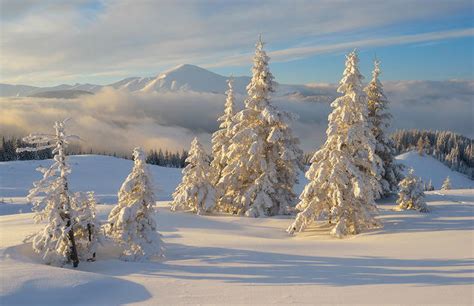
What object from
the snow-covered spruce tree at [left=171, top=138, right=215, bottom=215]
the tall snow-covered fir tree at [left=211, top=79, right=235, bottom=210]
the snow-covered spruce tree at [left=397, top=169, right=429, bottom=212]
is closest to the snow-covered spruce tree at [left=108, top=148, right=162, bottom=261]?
the snow-covered spruce tree at [left=171, top=138, right=215, bottom=215]

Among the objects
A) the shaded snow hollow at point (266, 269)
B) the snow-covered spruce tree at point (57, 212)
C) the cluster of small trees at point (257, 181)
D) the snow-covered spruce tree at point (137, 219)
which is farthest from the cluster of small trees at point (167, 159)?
the snow-covered spruce tree at point (57, 212)

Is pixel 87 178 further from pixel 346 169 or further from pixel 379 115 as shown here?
pixel 346 169

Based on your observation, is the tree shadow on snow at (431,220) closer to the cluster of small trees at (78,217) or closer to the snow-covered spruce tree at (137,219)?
the snow-covered spruce tree at (137,219)

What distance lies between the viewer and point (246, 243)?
2086 cm

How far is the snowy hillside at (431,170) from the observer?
16154 cm

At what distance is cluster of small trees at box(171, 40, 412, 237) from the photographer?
76.6 feet

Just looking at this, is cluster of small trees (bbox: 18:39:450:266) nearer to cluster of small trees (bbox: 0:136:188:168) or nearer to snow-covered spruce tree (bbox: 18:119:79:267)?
A: snow-covered spruce tree (bbox: 18:119:79:267)

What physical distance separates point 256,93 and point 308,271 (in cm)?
1804

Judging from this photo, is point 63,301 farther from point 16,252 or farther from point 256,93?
point 256,93

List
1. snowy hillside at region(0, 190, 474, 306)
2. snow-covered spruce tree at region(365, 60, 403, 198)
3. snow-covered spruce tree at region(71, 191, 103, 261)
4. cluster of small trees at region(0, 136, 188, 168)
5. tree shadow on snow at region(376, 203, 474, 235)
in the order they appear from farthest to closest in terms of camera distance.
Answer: cluster of small trees at region(0, 136, 188, 168) < snow-covered spruce tree at region(365, 60, 403, 198) < tree shadow on snow at region(376, 203, 474, 235) < snow-covered spruce tree at region(71, 191, 103, 261) < snowy hillside at region(0, 190, 474, 306)

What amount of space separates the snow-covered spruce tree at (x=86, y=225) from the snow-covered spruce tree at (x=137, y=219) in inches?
34.8

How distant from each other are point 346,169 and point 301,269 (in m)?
9.40

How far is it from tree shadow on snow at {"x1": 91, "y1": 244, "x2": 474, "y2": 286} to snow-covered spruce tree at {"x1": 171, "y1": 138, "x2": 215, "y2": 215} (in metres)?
12.0

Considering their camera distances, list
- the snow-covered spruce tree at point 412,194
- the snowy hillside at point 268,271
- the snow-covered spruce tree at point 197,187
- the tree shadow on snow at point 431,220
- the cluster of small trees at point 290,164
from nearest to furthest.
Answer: the snowy hillside at point 268,271 → the tree shadow on snow at point 431,220 → the cluster of small trees at point 290,164 → the snow-covered spruce tree at point 412,194 → the snow-covered spruce tree at point 197,187
